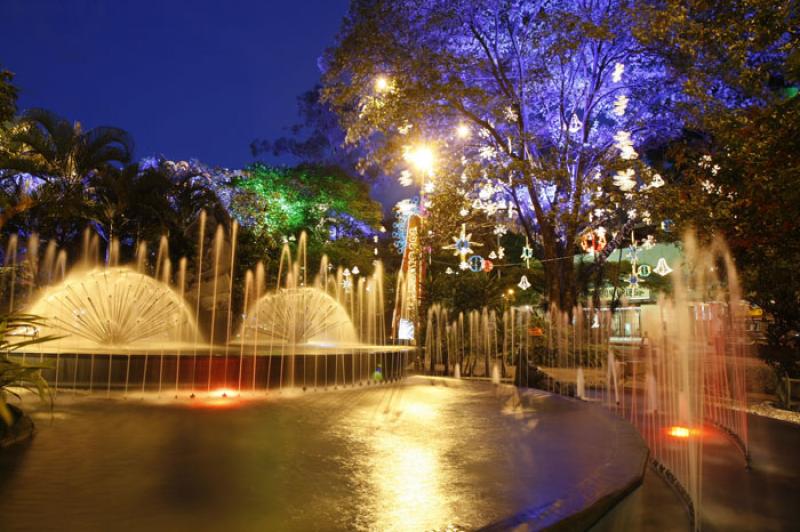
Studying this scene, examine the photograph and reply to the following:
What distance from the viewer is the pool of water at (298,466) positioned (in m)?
3.92

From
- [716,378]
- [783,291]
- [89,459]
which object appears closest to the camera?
[89,459]

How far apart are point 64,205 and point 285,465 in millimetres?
18966

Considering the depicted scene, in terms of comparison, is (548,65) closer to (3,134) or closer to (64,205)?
(64,205)

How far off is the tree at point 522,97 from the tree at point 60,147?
35.2 ft

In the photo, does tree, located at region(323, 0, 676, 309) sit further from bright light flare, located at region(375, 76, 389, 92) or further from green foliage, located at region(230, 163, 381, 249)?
green foliage, located at region(230, 163, 381, 249)

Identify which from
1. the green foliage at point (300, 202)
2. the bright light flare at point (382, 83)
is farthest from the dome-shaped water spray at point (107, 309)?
the green foliage at point (300, 202)

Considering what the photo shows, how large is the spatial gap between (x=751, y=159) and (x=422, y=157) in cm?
1199

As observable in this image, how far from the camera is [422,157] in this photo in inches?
763

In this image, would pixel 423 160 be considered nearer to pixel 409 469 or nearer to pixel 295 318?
pixel 295 318

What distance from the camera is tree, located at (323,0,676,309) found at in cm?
1684

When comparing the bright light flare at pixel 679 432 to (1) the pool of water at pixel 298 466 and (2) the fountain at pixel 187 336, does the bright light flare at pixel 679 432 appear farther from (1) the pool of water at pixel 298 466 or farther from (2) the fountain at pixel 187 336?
(2) the fountain at pixel 187 336

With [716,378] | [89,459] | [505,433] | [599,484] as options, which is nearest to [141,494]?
[89,459]

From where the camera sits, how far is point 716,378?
16109 mm

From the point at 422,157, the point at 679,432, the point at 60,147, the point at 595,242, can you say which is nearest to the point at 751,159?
the point at 679,432
